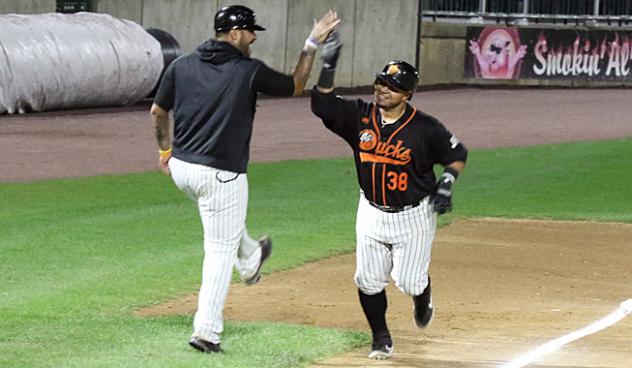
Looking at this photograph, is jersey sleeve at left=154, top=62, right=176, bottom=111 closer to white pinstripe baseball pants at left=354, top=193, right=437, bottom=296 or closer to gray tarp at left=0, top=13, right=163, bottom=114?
white pinstripe baseball pants at left=354, top=193, right=437, bottom=296

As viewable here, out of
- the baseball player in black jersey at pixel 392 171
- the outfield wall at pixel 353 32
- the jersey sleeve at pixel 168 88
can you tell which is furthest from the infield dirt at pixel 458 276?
the outfield wall at pixel 353 32

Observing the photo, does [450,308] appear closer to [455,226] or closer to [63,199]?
[455,226]

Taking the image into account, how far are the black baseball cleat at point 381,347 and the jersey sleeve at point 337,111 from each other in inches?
44.2

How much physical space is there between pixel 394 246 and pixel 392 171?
1.41ft

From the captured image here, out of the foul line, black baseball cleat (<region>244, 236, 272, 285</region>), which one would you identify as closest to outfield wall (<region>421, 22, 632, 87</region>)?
the foul line

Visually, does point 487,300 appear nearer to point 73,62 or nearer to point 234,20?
point 234,20

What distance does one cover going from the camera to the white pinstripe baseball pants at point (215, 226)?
8086 millimetres

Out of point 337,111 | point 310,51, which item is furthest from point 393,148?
point 310,51

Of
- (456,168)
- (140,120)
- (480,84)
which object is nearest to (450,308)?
(456,168)

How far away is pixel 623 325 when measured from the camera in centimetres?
955

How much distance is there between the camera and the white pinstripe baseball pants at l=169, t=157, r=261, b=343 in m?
8.09

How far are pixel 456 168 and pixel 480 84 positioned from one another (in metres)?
25.9

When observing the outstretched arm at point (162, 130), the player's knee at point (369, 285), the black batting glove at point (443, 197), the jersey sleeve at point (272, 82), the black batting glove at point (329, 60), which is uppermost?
the black batting glove at point (329, 60)

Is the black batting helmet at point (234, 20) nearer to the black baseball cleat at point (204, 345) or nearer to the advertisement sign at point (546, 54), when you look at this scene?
the black baseball cleat at point (204, 345)
